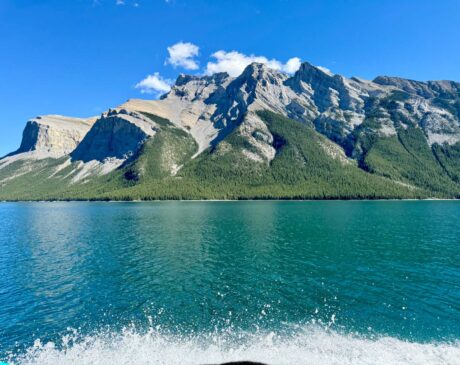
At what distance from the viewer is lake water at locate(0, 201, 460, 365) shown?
83.1 feet

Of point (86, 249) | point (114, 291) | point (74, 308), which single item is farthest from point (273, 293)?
point (86, 249)

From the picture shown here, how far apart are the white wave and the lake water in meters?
0.13

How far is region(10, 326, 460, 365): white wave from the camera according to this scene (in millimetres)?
23500

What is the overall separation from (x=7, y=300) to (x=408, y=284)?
179 feet

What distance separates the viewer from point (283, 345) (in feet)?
84.4

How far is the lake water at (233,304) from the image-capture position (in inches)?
997

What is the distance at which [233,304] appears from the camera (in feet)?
116

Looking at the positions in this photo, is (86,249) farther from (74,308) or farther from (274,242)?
(274,242)

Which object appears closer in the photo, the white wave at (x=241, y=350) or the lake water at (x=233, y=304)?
the white wave at (x=241, y=350)

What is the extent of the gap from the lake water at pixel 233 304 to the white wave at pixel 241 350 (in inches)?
5.0

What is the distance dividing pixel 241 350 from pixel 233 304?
1029cm

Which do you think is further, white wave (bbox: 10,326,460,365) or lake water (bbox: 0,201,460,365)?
lake water (bbox: 0,201,460,365)

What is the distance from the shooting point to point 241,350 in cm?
2502

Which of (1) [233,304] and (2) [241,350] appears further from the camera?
(1) [233,304]
